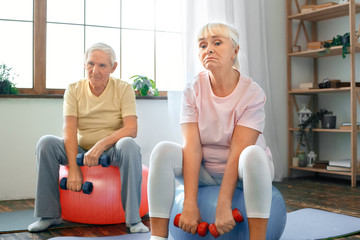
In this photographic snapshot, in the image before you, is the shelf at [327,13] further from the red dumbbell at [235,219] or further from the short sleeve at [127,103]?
the red dumbbell at [235,219]

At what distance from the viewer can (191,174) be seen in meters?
1.59

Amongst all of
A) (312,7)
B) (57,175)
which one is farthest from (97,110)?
(312,7)

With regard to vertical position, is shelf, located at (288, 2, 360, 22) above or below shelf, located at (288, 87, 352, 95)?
above

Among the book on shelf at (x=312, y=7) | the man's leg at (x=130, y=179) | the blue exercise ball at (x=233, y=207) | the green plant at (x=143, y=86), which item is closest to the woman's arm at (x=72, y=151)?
the man's leg at (x=130, y=179)

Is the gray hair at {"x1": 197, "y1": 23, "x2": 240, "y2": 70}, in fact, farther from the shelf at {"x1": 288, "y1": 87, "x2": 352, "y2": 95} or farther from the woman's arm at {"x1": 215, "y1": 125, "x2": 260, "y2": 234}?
the shelf at {"x1": 288, "y1": 87, "x2": 352, "y2": 95}

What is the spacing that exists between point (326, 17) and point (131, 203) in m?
2.90

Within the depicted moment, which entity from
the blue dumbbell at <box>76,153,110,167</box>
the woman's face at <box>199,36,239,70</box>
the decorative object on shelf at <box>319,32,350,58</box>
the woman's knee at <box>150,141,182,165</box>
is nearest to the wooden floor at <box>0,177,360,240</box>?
the blue dumbbell at <box>76,153,110,167</box>

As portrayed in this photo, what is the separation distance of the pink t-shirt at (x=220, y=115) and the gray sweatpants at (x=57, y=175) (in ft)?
1.73

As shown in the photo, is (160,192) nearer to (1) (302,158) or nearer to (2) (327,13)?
(1) (302,158)

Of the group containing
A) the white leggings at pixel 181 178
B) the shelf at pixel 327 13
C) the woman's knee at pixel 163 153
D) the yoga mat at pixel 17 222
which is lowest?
the yoga mat at pixel 17 222

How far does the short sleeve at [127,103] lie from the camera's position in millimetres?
2385

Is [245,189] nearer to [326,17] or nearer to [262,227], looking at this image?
[262,227]

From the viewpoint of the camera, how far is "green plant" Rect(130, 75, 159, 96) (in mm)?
3494

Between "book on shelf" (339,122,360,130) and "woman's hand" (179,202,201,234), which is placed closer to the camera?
"woman's hand" (179,202,201,234)
